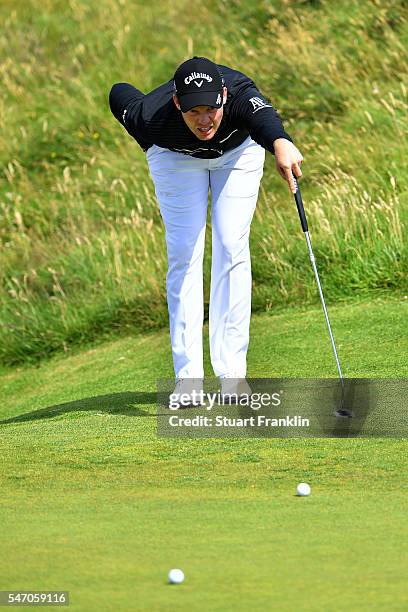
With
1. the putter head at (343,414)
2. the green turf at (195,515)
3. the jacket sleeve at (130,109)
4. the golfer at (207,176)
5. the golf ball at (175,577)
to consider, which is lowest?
the golf ball at (175,577)

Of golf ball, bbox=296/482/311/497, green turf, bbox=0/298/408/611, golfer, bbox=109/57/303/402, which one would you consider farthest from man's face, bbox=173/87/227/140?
golf ball, bbox=296/482/311/497

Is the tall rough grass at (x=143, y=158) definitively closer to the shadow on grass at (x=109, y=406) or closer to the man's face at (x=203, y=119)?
the shadow on grass at (x=109, y=406)

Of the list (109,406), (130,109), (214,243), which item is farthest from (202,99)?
(109,406)

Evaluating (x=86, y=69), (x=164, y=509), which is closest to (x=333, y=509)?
(x=164, y=509)

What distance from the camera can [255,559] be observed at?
12.3 ft

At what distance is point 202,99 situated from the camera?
5652 mm

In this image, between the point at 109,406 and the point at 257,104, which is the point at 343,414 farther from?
the point at 109,406

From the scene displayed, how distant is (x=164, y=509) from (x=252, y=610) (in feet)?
3.89

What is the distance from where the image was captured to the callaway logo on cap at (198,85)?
566 centimetres

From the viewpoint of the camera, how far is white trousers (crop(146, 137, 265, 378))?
20.3 ft

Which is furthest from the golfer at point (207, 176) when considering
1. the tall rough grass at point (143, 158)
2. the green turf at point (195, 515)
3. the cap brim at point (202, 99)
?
the tall rough grass at point (143, 158)

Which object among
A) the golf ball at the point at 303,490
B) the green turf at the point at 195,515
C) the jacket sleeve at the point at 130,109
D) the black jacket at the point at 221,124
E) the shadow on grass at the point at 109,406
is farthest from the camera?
the shadow on grass at the point at 109,406

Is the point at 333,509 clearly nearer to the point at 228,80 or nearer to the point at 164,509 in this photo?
the point at 164,509

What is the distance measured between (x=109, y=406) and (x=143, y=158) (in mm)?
6348
